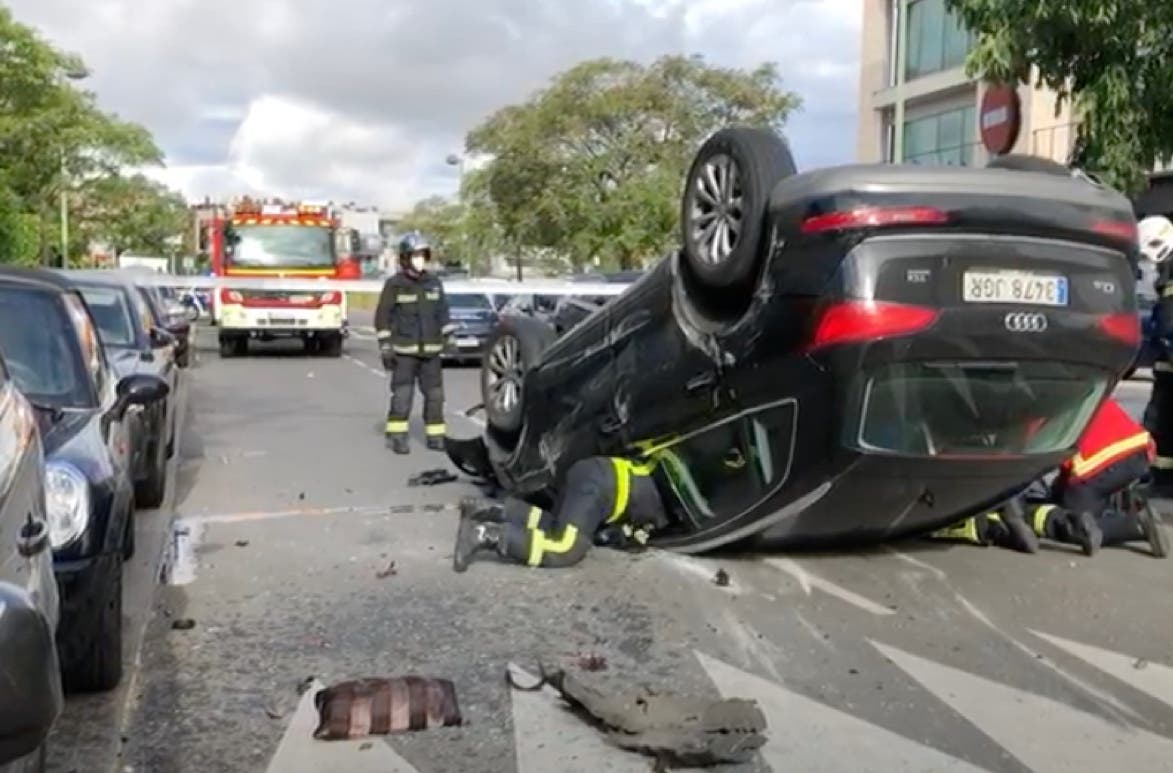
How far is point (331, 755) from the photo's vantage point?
4.31 metres

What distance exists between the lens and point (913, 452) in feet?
18.9

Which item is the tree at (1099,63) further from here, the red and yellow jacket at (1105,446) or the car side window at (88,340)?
the car side window at (88,340)

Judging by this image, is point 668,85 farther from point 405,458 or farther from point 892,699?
point 892,699

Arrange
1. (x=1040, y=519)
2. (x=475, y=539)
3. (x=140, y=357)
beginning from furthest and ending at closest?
1. (x=140, y=357)
2. (x=1040, y=519)
3. (x=475, y=539)

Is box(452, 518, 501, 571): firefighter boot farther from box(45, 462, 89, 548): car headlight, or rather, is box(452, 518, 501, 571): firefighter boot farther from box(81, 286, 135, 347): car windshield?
box(81, 286, 135, 347): car windshield

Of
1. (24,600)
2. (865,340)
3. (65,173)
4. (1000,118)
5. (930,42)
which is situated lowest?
(24,600)

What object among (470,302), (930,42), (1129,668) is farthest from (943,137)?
(1129,668)

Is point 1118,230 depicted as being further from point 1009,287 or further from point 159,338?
point 159,338

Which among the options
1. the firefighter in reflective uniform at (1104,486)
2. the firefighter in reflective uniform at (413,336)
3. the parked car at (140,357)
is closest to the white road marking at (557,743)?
the firefighter in reflective uniform at (1104,486)

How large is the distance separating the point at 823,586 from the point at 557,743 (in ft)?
7.60

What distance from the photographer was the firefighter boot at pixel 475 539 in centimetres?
665

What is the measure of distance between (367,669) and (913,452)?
238 centimetres

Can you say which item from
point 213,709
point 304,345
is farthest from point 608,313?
point 304,345

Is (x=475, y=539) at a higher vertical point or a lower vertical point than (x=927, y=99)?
lower
